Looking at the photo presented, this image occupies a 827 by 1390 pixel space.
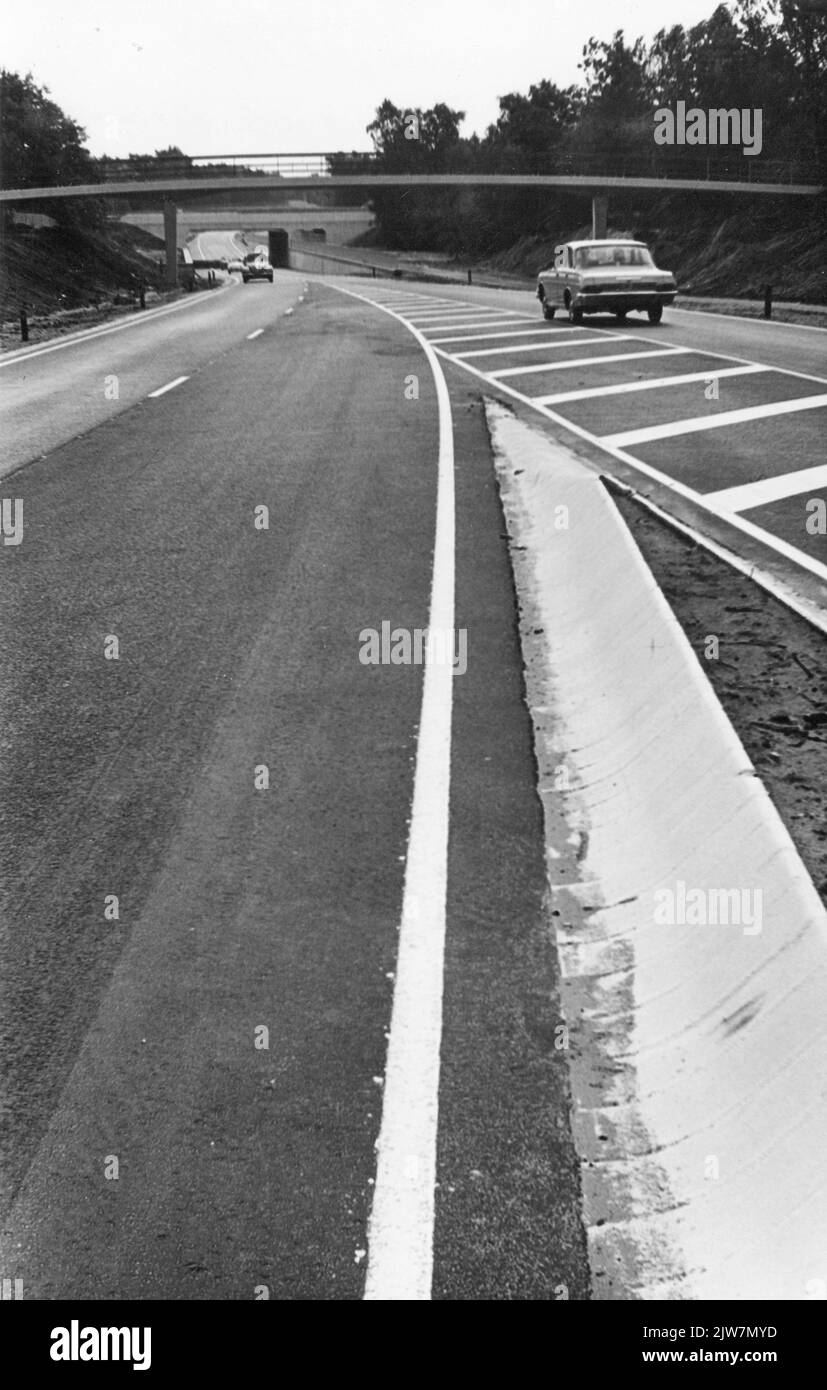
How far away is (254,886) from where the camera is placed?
516 cm

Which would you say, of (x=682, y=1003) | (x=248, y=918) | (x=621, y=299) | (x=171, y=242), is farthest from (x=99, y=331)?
(x=171, y=242)

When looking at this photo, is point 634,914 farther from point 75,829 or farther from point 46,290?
point 46,290

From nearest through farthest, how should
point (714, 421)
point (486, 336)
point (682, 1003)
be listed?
1. point (682, 1003)
2. point (714, 421)
3. point (486, 336)

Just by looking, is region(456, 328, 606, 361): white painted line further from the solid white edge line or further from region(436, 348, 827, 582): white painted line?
the solid white edge line

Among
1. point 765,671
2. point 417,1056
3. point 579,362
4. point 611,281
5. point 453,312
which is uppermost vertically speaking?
point 611,281

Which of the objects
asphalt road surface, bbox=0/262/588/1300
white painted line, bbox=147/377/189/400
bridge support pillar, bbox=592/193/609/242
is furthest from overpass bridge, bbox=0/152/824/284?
asphalt road surface, bbox=0/262/588/1300

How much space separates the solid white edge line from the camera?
3.29 meters

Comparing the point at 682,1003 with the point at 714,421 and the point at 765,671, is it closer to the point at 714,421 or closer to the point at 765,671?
the point at 765,671

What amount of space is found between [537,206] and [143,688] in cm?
8631

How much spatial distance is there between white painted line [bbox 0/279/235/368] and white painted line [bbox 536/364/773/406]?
38.0ft

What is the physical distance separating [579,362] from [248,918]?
19.2 meters

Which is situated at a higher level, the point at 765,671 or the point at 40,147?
the point at 40,147

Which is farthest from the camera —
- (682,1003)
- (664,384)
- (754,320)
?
(754,320)

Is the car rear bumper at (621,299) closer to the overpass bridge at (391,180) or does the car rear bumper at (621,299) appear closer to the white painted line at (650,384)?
the white painted line at (650,384)
